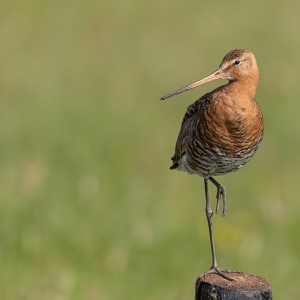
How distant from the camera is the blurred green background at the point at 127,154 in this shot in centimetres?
758

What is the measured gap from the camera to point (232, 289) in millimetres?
4320

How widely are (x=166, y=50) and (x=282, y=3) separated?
2.92 m

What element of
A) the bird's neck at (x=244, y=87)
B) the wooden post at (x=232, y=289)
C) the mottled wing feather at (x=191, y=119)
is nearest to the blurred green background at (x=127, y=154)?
the mottled wing feather at (x=191, y=119)

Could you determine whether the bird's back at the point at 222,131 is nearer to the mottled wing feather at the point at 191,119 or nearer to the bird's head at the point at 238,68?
the mottled wing feather at the point at 191,119

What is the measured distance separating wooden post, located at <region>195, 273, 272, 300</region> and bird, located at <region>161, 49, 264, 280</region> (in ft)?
2.24

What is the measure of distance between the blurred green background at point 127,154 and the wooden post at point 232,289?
224cm

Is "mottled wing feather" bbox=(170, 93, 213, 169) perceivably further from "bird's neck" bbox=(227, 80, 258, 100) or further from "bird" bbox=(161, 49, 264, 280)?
"bird's neck" bbox=(227, 80, 258, 100)

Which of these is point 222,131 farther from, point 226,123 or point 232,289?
point 232,289

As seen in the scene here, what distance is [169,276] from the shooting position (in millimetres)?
7684

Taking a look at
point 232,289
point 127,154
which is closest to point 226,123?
point 232,289

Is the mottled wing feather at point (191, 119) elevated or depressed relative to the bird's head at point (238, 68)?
depressed

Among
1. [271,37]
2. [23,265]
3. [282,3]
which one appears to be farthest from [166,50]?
[23,265]

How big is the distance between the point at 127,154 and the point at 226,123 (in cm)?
432

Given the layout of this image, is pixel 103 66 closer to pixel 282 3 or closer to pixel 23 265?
pixel 282 3
